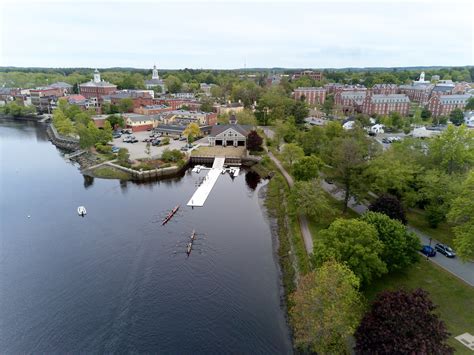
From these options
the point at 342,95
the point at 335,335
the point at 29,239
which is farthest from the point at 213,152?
the point at 342,95

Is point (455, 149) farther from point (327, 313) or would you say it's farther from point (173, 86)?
point (173, 86)

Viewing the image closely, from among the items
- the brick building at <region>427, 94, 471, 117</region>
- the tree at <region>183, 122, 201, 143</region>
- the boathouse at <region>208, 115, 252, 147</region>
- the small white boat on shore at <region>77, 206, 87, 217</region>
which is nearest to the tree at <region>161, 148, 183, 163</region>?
the tree at <region>183, 122, 201, 143</region>

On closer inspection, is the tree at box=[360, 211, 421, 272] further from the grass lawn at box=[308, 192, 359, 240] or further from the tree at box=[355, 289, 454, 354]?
the grass lawn at box=[308, 192, 359, 240]

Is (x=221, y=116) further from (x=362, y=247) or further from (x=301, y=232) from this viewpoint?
(x=362, y=247)

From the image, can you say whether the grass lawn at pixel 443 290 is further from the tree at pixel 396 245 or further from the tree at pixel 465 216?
the tree at pixel 465 216

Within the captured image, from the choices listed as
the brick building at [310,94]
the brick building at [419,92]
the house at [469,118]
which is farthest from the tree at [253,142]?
the brick building at [419,92]

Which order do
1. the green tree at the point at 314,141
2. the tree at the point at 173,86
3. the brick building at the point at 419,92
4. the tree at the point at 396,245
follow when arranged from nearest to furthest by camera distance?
1. the tree at the point at 396,245
2. the green tree at the point at 314,141
3. the brick building at the point at 419,92
4. the tree at the point at 173,86

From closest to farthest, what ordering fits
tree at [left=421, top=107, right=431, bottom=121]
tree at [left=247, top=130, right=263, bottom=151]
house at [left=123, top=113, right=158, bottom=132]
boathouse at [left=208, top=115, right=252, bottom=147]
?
tree at [left=247, top=130, right=263, bottom=151] < boathouse at [left=208, top=115, right=252, bottom=147] < house at [left=123, top=113, right=158, bottom=132] < tree at [left=421, top=107, right=431, bottom=121]
